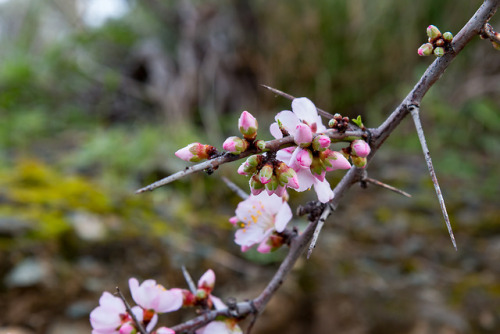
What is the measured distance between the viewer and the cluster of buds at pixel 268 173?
31 cm

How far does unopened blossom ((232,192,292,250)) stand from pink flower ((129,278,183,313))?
98 millimetres

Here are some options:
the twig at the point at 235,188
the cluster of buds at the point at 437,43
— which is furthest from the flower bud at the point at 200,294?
the cluster of buds at the point at 437,43

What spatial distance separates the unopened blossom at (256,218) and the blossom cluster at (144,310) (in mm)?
80

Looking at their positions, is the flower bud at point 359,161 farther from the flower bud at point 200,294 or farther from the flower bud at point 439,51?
the flower bud at point 200,294

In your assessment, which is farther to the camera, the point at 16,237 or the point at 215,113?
the point at 215,113

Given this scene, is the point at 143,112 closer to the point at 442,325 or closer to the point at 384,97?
the point at 384,97

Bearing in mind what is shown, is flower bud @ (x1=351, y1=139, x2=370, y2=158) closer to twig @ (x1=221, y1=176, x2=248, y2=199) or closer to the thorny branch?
the thorny branch

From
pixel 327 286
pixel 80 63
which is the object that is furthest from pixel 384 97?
pixel 80 63

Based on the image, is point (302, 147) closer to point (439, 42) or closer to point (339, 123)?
point (339, 123)

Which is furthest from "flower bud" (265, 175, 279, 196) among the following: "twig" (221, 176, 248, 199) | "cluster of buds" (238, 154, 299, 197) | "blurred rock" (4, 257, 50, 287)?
"blurred rock" (4, 257, 50, 287)

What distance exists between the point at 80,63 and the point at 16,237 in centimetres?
262

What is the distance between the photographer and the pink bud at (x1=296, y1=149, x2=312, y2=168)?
1.05 ft

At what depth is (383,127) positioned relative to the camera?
349mm

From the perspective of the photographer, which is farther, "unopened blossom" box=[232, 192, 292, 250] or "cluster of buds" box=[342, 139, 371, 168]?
"unopened blossom" box=[232, 192, 292, 250]
